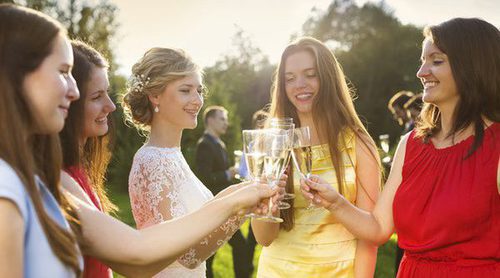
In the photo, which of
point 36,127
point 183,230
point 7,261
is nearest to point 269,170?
point 183,230

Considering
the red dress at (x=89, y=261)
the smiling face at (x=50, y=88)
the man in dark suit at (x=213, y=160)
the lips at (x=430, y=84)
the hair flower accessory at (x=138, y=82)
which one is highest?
the smiling face at (x=50, y=88)

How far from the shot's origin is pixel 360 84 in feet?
108

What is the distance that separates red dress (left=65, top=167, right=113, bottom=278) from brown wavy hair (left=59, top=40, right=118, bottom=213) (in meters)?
0.04

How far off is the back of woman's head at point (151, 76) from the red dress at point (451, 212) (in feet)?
5.22

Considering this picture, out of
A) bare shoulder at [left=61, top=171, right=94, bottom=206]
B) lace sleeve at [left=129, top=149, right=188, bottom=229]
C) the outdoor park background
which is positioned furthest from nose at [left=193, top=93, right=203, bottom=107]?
the outdoor park background

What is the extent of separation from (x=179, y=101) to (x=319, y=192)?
3.85 feet

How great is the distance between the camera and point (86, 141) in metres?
2.99

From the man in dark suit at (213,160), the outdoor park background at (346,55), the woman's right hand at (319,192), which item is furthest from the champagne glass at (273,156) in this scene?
the outdoor park background at (346,55)

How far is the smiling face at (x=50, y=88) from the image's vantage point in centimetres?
159

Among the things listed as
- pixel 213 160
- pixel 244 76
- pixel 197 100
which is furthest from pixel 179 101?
pixel 244 76

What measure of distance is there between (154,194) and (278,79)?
1.23 metres

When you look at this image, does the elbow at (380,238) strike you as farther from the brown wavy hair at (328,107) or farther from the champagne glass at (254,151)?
the champagne glass at (254,151)

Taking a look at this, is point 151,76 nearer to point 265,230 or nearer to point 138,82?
point 138,82

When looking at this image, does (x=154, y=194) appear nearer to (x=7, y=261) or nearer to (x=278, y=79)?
(x=278, y=79)
